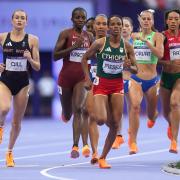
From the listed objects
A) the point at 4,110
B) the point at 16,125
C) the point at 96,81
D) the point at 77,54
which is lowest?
the point at 16,125

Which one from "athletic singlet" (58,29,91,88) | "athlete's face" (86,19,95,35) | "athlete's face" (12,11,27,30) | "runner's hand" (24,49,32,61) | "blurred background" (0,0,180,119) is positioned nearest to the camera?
"runner's hand" (24,49,32,61)

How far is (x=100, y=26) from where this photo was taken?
13867mm

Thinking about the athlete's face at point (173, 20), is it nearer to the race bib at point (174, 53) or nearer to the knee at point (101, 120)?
the race bib at point (174, 53)

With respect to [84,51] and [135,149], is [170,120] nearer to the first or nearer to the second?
[135,149]

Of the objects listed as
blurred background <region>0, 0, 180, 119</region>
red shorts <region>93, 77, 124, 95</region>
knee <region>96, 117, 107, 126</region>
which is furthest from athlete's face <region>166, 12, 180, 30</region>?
blurred background <region>0, 0, 180, 119</region>

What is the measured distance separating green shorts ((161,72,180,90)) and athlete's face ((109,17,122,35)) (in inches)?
61.8

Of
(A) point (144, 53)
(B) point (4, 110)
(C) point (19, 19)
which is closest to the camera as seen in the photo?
(B) point (4, 110)

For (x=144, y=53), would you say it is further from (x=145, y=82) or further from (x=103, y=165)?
(x=103, y=165)

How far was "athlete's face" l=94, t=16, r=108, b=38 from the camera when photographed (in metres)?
13.8

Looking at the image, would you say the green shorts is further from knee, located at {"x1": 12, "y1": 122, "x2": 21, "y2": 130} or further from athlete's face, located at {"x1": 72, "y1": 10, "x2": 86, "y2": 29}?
knee, located at {"x1": 12, "y1": 122, "x2": 21, "y2": 130}

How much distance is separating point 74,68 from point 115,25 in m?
1.35

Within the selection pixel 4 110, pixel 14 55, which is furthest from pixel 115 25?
pixel 4 110

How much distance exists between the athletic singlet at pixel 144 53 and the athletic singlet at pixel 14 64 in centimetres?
220

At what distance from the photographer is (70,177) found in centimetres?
1195
